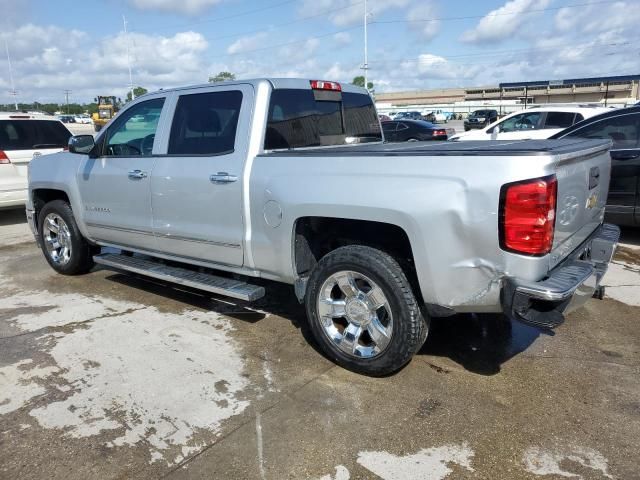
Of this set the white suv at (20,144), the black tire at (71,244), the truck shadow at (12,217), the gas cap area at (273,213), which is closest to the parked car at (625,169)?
the gas cap area at (273,213)

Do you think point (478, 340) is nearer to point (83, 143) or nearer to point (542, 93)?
point (83, 143)

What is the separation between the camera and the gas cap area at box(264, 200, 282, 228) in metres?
3.75

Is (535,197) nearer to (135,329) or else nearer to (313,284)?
(313,284)

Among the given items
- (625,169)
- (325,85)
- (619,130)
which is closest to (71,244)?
(325,85)

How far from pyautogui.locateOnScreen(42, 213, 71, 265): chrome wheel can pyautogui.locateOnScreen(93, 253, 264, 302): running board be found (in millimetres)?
781

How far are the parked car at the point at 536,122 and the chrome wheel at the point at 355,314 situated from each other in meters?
9.52

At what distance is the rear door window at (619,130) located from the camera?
6.66 metres

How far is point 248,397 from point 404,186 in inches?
64.1

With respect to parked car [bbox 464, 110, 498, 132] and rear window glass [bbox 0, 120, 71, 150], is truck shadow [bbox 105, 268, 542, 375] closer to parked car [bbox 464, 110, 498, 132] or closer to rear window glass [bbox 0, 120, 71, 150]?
rear window glass [bbox 0, 120, 71, 150]

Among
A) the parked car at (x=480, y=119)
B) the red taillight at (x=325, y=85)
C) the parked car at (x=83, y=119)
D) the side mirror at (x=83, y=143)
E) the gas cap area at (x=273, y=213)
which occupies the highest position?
the parked car at (x=83, y=119)

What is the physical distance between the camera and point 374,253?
11.2 feet

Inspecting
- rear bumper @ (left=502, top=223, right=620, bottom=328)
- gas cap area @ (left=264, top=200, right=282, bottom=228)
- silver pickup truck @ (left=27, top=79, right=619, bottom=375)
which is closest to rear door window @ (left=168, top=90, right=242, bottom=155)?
silver pickup truck @ (left=27, top=79, right=619, bottom=375)

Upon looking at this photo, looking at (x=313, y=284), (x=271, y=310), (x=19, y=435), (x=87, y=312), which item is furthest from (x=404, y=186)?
(x=87, y=312)

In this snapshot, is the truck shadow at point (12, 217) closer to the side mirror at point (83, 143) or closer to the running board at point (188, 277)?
the side mirror at point (83, 143)
